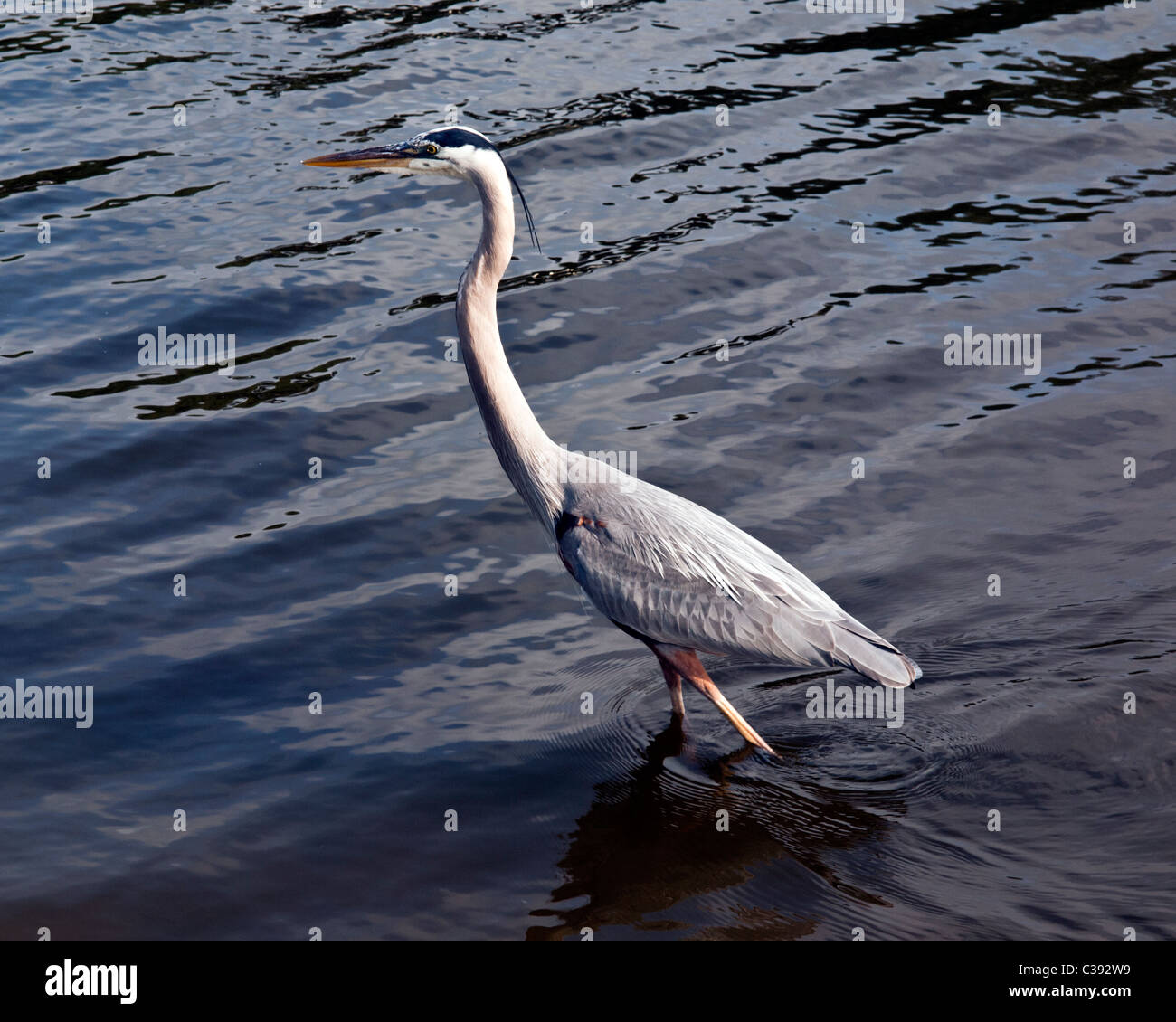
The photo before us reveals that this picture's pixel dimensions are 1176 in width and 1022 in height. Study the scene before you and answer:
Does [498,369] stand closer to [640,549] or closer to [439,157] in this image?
[439,157]

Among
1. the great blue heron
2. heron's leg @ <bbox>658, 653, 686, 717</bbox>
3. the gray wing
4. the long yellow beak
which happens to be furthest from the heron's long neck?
heron's leg @ <bbox>658, 653, 686, 717</bbox>

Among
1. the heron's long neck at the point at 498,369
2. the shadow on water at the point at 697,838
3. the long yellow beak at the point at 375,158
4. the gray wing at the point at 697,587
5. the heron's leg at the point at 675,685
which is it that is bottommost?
the shadow on water at the point at 697,838

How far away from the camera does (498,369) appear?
756cm

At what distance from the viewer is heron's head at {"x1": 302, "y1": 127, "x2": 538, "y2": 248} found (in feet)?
23.7

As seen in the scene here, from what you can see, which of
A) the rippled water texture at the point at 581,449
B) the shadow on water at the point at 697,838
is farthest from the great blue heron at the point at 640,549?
the rippled water texture at the point at 581,449

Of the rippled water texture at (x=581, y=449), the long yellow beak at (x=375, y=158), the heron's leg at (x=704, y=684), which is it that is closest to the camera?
the rippled water texture at (x=581, y=449)

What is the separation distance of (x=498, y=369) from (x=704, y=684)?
2.17m

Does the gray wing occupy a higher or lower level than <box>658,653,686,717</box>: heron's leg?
higher

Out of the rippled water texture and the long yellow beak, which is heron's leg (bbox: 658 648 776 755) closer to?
the rippled water texture

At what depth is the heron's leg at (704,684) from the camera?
710 centimetres

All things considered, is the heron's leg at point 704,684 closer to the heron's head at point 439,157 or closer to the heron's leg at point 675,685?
the heron's leg at point 675,685

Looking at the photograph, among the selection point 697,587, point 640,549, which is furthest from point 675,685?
point 640,549

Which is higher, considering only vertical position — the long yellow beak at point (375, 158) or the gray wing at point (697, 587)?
the long yellow beak at point (375, 158)

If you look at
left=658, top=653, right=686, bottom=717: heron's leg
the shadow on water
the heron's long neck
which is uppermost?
the heron's long neck
